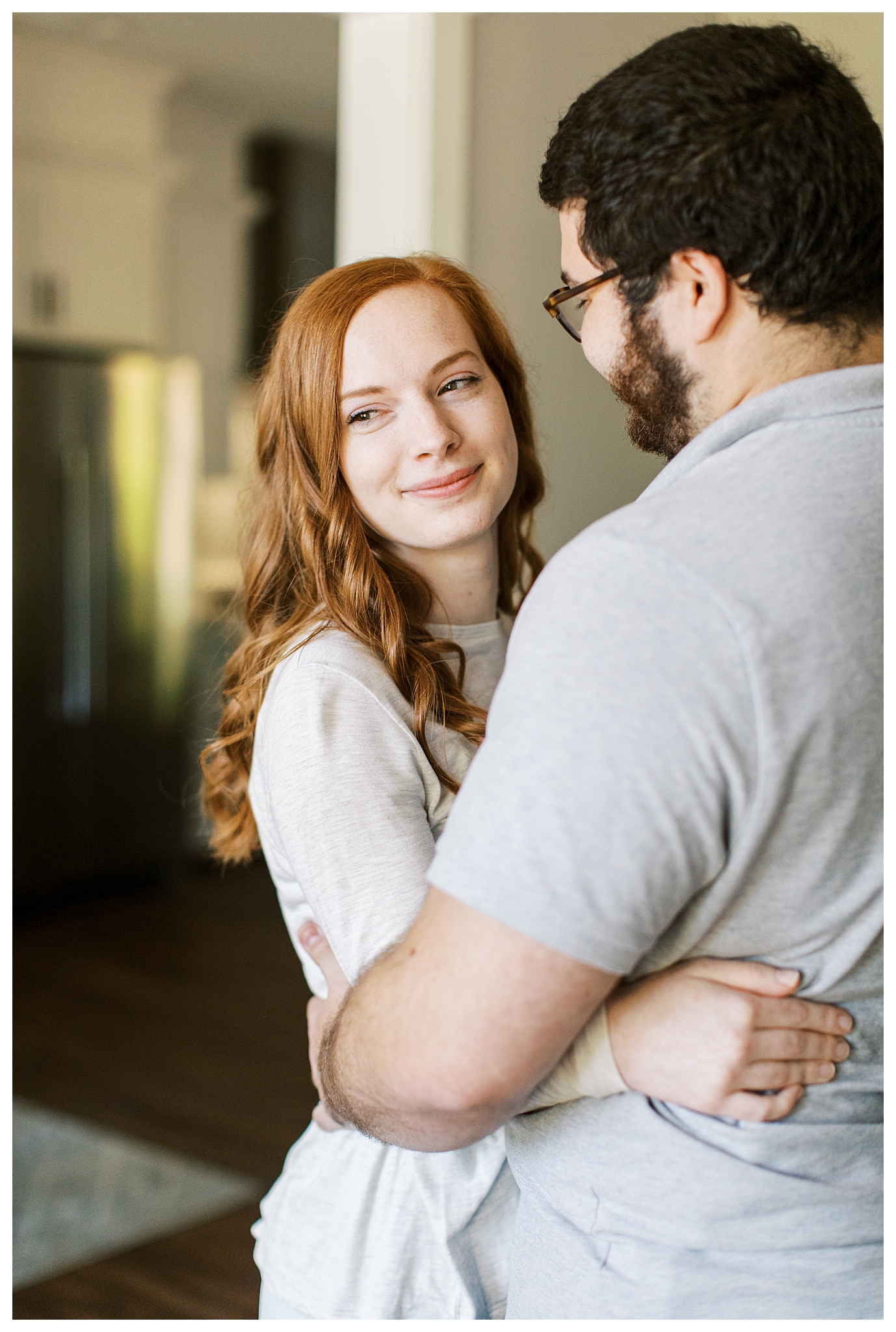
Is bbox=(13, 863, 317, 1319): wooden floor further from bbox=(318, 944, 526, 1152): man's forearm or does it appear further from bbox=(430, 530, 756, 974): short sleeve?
bbox=(430, 530, 756, 974): short sleeve

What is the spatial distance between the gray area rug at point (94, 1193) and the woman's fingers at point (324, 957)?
5.95 feet

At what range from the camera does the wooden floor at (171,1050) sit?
263 cm

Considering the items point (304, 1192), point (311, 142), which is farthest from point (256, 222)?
point (304, 1192)

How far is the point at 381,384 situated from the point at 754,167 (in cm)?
55

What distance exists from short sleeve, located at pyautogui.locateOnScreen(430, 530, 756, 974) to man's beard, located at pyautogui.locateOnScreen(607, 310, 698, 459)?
0.23 m

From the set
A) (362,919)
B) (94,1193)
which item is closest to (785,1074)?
(362,919)

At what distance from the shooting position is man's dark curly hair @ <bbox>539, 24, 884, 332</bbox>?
2.70 ft

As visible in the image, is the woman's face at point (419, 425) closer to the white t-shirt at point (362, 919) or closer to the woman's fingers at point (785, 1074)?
the white t-shirt at point (362, 919)

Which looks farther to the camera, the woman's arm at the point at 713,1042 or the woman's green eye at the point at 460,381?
the woman's green eye at the point at 460,381

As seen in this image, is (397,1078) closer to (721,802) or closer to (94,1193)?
(721,802)

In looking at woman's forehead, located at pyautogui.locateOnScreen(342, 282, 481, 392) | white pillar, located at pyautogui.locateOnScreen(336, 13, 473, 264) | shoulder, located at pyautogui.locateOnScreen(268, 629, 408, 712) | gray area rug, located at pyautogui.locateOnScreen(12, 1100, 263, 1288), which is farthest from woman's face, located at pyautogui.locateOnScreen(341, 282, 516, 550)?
gray area rug, located at pyautogui.locateOnScreen(12, 1100, 263, 1288)

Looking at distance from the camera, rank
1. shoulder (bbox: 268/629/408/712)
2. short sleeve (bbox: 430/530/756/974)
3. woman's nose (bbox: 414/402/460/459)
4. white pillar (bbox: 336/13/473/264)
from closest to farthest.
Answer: short sleeve (bbox: 430/530/756/974), shoulder (bbox: 268/629/408/712), woman's nose (bbox: 414/402/460/459), white pillar (bbox: 336/13/473/264)

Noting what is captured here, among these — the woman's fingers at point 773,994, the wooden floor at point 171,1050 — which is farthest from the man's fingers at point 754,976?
the wooden floor at point 171,1050

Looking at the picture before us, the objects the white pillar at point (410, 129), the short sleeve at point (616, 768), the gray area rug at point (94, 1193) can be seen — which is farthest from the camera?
the gray area rug at point (94, 1193)
